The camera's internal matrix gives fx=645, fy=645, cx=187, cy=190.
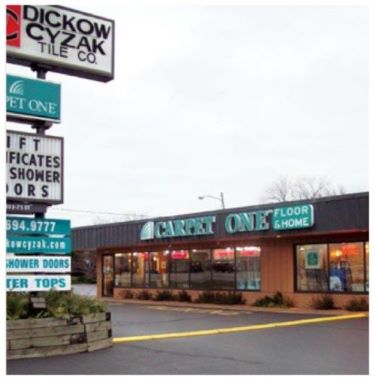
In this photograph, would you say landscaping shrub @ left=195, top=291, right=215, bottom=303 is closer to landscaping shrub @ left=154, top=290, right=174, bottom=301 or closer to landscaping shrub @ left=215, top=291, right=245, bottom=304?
landscaping shrub @ left=215, top=291, right=245, bottom=304

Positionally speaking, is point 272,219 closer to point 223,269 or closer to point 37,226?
point 223,269

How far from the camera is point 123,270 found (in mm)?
32938

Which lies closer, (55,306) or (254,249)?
(55,306)

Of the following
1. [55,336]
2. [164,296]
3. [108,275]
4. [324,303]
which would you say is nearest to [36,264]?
[55,336]

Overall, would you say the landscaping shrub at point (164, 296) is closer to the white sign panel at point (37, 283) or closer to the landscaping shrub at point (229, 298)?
the landscaping shrub at point (229, 298)

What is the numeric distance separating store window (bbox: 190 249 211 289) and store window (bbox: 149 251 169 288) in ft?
6.06

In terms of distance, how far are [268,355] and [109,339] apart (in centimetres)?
309

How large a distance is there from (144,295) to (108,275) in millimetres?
4366

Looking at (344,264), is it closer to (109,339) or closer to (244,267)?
(244,267)

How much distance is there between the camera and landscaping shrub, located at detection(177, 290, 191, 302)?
92.1 feet

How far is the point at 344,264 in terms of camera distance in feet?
72.8

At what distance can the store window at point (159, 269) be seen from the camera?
30.1 m

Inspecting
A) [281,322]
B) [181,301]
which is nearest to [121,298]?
[181,301]

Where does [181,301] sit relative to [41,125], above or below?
below
